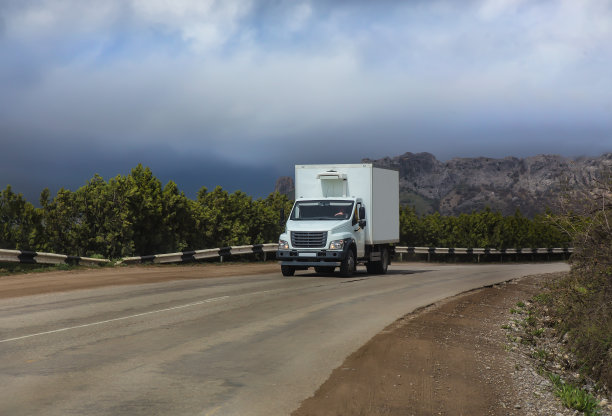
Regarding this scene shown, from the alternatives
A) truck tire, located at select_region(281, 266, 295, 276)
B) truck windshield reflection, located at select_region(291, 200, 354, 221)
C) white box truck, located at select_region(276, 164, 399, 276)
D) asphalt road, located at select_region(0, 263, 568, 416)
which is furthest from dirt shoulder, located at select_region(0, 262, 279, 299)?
truck windshield reflection, located at select_region(291, 200, 354, 221)

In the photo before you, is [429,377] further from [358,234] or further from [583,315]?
[358,234]

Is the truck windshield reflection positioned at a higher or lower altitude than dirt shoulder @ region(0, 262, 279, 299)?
higher

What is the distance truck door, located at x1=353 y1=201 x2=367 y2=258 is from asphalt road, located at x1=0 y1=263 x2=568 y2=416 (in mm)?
6104

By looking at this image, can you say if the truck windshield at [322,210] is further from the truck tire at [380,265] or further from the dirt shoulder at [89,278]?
the truck tire at [380,265]

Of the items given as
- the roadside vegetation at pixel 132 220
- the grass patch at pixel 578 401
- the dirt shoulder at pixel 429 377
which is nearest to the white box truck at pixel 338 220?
the roadside vegetation at pixel 132 220

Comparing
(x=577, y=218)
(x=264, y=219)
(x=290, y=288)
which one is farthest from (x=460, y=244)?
(x=577, y=218)

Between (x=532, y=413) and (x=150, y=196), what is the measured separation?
78.8 ft

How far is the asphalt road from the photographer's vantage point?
676 cm

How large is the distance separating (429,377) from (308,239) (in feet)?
50.0

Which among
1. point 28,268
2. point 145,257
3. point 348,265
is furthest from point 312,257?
point 28,268

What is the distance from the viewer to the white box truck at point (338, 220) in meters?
23.3

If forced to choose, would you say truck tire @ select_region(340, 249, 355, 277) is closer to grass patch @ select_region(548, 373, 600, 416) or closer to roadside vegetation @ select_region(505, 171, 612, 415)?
roadside vegetation @ select_region(505, 171, 612, 415)

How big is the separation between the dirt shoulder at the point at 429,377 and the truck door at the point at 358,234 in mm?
11084

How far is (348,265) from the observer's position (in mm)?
23719
